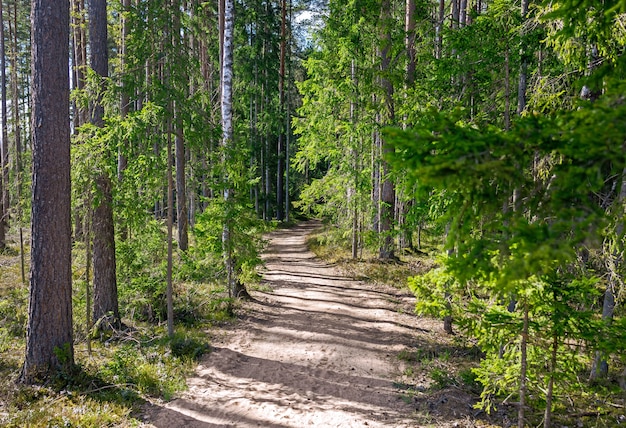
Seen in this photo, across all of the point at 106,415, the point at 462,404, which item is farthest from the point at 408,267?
the point at 106,415

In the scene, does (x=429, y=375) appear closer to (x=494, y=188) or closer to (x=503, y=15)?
(x=494, y=188)

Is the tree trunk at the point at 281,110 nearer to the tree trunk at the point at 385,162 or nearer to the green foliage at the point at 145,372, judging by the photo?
the tree trunk at the point at 385,162

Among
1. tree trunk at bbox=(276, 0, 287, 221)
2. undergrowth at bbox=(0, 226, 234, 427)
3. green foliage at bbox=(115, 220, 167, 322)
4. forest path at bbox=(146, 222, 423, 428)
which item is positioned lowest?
forest path at bbox=(146, 222, 423, 428)

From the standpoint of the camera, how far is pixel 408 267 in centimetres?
1432

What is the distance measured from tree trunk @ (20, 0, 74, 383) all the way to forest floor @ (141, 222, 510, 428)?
79.6 inches

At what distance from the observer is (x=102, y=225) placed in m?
8.44

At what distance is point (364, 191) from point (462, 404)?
9.49 m

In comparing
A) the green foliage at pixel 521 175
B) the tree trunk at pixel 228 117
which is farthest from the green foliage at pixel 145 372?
the green foliage at pixel 521 175

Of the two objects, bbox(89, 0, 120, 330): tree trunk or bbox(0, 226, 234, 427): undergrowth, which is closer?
bbox(0, 226, 234, 427): undergrowth

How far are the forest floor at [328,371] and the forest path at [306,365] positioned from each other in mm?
18

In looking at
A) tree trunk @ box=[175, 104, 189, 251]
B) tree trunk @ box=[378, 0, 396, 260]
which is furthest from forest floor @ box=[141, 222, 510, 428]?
tree trunk @ box=[175, 104, 189, 251]

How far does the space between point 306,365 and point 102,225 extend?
17.5 ft

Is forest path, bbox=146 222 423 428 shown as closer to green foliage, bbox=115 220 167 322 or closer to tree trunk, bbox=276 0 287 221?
green foliage, bbox=115 220 167 322

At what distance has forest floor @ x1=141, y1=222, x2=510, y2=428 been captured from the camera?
19.0ft
